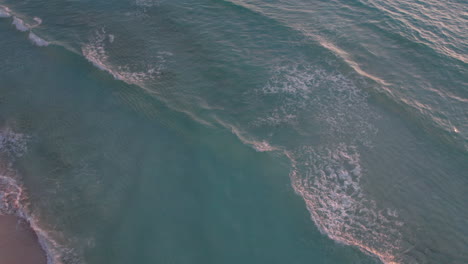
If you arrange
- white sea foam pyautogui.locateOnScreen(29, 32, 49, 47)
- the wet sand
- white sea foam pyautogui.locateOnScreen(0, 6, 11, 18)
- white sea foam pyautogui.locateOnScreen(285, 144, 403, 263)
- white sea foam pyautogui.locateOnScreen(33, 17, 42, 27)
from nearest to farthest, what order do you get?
the wet sand < white sea foam pyautogui.locateOnScreen(285, 144, 403, 263) < white sea foam pyautogui.locateOnScreen(29, 32, 49, 47) < white sea foam pyautogui.locateOnScreen(33, 17, 42, 27) < white sea foam pyautogui.locateOnScreen(0, 6, 11, 18)

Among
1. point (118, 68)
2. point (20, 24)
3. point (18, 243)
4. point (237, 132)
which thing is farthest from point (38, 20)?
point (237, 132)

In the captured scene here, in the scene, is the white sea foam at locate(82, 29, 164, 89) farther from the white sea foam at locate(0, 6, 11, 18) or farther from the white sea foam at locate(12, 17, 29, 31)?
the white sea foam at locate(0, 6, 11, 18)

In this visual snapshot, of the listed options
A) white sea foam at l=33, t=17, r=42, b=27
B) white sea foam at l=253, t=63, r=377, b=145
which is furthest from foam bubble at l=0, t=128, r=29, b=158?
white sea foam at l=253, t=63, r=377, b=145

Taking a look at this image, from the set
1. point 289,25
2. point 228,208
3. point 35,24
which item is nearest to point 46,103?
point 35,24

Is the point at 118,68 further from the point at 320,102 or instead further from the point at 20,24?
the point at 320,102

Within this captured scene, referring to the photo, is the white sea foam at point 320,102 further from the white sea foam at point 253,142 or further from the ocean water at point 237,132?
the white sea foam at point 253,142

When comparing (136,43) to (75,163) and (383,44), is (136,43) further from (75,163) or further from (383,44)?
(383,44)
